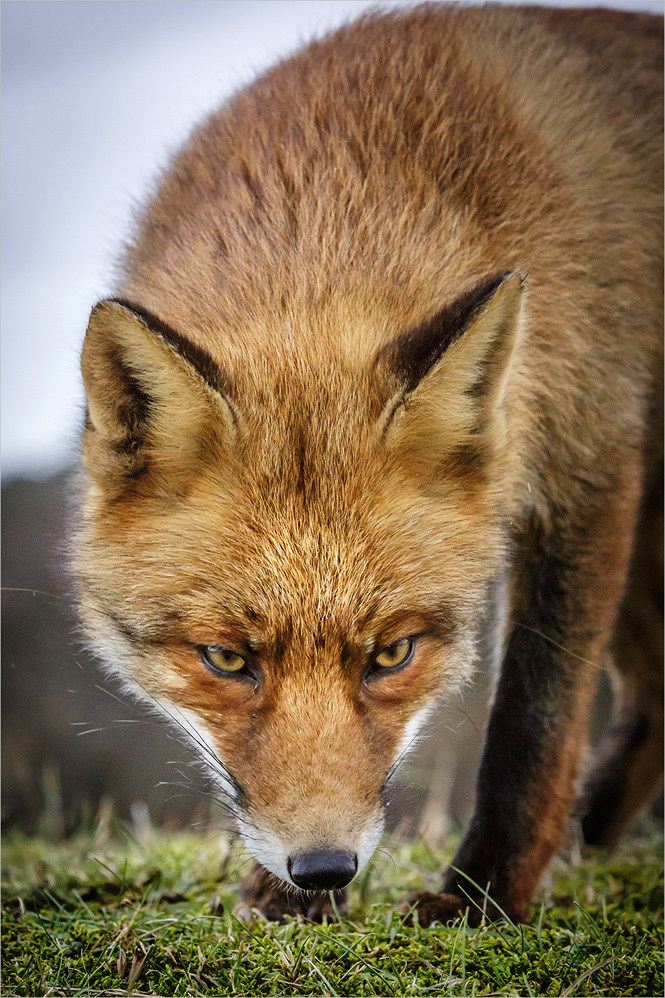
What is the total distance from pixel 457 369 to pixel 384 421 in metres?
0.24

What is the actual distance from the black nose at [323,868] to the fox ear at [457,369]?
3.48ft

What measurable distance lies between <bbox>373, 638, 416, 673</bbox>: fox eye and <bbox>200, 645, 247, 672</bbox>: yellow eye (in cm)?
36

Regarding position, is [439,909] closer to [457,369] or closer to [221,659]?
[221,659]

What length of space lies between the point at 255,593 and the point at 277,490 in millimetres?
285

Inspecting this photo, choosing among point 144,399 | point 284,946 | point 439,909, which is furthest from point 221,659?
point 439,909

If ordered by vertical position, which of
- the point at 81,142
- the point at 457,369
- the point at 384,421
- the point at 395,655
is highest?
the point at 81,142

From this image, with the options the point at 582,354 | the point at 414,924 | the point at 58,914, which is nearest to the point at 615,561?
the point at 582,354

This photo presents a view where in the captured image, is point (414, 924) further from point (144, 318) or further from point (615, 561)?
point (144, 318)

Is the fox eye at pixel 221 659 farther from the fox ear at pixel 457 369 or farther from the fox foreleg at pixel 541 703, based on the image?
the fox foreleg at pixel 541 703

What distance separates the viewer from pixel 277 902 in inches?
117

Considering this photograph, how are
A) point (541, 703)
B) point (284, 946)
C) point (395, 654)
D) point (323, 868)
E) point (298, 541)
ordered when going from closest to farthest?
point (323, 868)
point (298, 541)
point (395, 654)
point (284, 946)
point (541, 703)

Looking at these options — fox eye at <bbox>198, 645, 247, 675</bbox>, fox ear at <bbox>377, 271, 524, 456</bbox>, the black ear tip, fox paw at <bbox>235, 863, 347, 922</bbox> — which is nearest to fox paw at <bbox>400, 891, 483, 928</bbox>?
fox paw at <bbox>235, 863, 347, 922</bbox>

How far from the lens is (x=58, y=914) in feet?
9.12

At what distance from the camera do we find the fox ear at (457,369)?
2244mm
